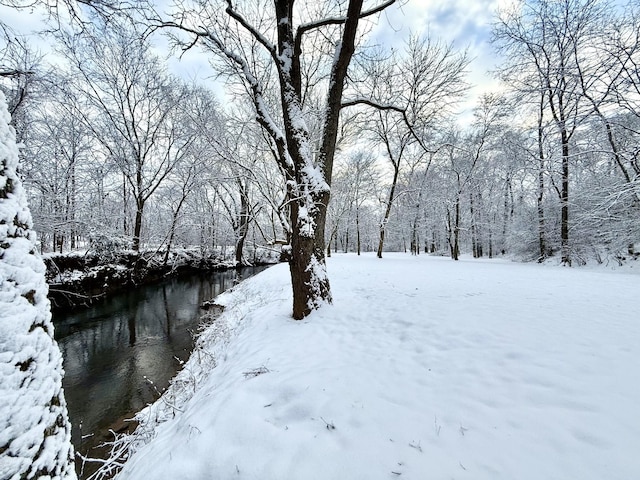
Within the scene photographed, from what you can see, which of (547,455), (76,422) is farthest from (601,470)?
(76,422)

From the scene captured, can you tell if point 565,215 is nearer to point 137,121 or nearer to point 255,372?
point 255,372

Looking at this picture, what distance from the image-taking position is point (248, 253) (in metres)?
24.2

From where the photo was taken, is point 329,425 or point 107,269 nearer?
point 329,425

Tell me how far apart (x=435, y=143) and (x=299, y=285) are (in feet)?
46.7

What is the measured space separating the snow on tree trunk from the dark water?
2.98m

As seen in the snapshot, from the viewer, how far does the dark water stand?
4.15m

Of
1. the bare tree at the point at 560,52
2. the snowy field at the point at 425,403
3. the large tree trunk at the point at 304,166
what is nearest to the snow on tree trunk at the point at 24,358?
the snowy field at the point at 425,403

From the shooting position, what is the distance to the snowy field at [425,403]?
1584mm

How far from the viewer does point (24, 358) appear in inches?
47.0

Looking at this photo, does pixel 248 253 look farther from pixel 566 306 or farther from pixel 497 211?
pixel 497 211

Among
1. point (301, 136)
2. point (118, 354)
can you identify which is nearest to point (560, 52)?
point (301, 136)

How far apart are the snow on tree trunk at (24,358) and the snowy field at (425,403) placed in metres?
0.95

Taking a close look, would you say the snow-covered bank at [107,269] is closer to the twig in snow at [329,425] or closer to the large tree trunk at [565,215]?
the twig in snow at [329,425]

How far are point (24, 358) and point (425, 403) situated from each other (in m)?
2.59
